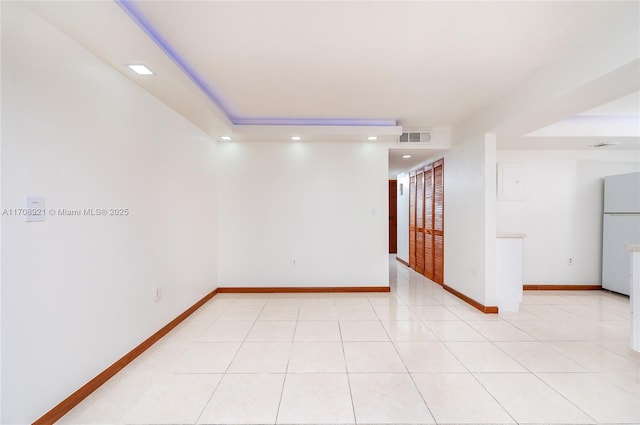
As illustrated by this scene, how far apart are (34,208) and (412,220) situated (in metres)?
6.44

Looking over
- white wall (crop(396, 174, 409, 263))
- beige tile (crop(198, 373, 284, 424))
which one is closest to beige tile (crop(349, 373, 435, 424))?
beige tile (crop(198, 373, 284, 424))

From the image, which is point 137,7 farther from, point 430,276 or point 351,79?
point 430,276

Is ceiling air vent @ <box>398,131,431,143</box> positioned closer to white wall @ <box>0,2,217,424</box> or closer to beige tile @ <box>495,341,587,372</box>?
beige tile @ <box>495,341,587,372</box>

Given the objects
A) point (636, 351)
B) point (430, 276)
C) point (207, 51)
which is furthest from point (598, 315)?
point (207, 51)

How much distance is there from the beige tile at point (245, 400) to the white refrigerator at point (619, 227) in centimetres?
546

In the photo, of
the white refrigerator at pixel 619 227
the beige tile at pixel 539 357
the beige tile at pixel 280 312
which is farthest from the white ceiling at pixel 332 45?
the white refrigerator at pixel 619 227

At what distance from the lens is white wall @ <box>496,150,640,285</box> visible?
467cm

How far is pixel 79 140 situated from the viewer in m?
1.92

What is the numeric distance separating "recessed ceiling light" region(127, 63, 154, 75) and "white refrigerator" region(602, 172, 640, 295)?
6498 mm

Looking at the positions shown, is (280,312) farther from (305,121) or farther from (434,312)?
(305,121)

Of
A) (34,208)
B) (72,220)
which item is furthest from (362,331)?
(34,208)

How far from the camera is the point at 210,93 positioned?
318 centimetres

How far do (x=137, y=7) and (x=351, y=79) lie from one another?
1.83 meters

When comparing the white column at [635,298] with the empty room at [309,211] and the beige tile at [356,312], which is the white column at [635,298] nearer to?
the empty room at [309,211]
